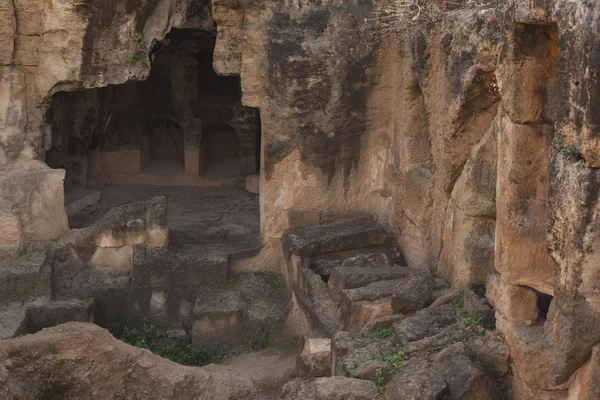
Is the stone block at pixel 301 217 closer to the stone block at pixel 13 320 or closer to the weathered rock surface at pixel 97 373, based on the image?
the weathered rock surface at pixel 97 373

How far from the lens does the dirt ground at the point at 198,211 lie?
32.9ft

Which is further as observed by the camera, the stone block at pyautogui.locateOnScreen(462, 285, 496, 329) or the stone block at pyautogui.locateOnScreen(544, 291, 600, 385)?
the stone block at pyautogui.locateOnScreen(462, 285, 496, 329)

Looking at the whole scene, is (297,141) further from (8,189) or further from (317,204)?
(8,189)

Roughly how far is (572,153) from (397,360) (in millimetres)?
2128

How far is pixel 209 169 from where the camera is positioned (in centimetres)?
1320

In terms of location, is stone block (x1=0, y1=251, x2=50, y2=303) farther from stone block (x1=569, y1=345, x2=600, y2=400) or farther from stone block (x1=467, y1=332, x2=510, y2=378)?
stone block (x1=569, y1=345, x2=600, y2=400)

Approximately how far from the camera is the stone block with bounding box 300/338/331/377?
659cm

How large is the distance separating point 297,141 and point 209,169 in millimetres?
4506

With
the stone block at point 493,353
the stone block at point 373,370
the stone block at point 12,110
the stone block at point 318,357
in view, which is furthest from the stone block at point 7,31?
the stone block at point 493,353

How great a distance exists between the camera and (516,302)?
533cm

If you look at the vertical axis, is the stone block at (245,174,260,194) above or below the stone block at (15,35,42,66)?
below

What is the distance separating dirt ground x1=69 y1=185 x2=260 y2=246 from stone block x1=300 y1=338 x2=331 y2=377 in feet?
10.5

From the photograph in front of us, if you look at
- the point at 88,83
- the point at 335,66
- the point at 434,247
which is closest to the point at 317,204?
the point at 335,66

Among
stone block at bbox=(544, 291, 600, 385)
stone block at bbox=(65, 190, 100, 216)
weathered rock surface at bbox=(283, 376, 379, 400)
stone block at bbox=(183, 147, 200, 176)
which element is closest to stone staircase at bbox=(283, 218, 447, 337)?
weathered rock surface at bbox=(283, 376, 379, 400)
